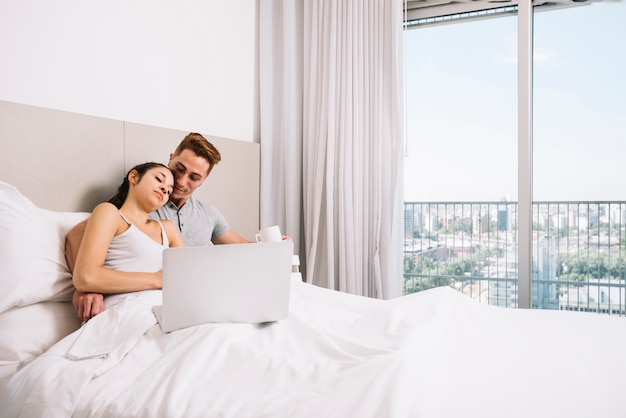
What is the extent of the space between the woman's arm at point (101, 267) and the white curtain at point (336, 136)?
168 centimetres

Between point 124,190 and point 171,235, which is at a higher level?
point 124,190

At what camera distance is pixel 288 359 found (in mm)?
1386

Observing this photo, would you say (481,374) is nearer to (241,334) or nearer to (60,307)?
(241,334)

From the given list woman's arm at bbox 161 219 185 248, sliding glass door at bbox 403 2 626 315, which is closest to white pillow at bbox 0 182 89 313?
woman's arm at bbox 161 219 185 248

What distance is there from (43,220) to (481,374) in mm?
1531

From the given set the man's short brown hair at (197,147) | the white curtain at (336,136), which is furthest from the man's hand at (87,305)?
the white curtain at (336,136)

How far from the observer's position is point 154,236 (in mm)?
2156

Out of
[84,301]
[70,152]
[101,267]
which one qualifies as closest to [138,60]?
[70,152]

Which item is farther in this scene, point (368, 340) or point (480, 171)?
point (480, 171)

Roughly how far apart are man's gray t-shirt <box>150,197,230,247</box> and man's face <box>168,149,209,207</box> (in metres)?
0.07

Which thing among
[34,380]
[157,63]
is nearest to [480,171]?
[157,63]

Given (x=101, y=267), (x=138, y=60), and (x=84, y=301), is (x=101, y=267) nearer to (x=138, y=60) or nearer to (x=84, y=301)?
(x=84, y=301)

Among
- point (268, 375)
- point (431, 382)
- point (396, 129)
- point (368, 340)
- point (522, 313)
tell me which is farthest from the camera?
point (396, 129)

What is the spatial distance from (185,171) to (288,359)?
4.61 ft
